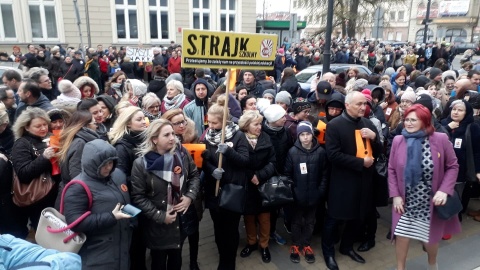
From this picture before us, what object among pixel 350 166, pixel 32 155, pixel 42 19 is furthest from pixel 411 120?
pixel 42 19

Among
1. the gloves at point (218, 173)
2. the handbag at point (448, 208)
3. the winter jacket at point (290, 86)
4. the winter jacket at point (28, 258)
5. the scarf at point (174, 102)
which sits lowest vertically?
the handbag at point (448, 208)

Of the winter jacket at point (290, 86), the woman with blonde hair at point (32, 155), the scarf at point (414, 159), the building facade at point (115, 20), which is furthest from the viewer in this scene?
the building facade at point (115, 20)

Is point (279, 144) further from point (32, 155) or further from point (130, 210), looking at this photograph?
point (32, 155)

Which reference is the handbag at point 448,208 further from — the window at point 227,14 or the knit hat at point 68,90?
the window at point 227,14

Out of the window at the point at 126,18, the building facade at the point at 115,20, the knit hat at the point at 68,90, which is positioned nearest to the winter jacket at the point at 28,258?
the knit hat at the point at 68,90

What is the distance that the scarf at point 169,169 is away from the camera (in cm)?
319

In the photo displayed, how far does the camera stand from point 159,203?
3.26 metres

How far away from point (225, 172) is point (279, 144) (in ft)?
2.74

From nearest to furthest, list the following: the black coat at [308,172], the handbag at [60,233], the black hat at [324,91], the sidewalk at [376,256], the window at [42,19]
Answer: the handbag at [60,233] → the black coat at [308,172] → the sidewalk at [376,256] → the black hat at [324,91] → the window at [42,19]

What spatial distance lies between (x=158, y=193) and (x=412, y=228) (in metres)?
2.49

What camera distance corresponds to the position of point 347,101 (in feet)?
13.2

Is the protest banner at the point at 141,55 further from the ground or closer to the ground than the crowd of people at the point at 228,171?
further from the ground

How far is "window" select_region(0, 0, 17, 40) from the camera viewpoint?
2205 centimetres

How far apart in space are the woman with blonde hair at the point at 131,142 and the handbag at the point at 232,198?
86 centimetres
